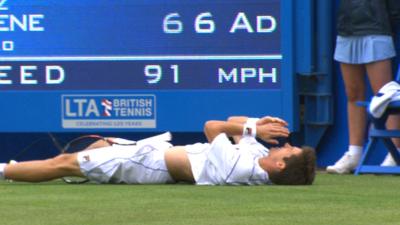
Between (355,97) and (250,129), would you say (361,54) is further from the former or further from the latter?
(250,129)

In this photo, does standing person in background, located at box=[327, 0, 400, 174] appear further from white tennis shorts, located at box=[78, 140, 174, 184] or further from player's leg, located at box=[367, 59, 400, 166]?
white tennis shorts, located at box=[78, 140, 174, 184]

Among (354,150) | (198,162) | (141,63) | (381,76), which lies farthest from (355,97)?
(198,162)

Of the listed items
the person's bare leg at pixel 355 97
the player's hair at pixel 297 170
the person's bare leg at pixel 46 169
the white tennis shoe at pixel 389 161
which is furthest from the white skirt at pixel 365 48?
the person's bare leg at pixel 46 169

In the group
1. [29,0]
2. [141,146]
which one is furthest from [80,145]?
[29,0]

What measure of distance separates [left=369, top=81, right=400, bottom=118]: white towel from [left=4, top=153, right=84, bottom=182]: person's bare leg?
2468mm

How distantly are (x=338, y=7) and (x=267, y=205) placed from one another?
12.6 feet

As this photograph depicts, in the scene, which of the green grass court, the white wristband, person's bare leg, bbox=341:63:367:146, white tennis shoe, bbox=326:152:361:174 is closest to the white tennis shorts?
the green grass court

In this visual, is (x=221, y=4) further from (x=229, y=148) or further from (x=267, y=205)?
(x=267, y=205)

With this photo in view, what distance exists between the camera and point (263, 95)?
10.4 m

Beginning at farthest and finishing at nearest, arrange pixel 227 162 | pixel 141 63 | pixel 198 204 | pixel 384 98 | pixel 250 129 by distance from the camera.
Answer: pixel 141 63 < pixel 384 98 < pixel 250 129 < pixel 227 162 < pixel 198 204

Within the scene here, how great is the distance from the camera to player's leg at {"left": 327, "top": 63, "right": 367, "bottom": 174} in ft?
33.2

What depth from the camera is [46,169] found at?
26.9 feet

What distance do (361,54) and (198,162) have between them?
2.36m

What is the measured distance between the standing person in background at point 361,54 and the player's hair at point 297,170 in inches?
76.2
